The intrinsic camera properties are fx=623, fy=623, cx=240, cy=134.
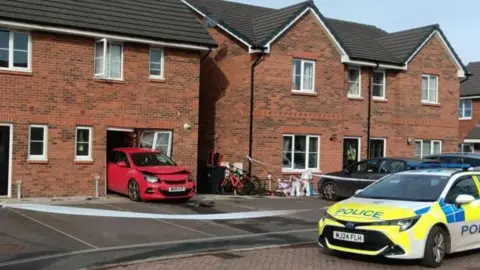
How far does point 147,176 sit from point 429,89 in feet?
51.2

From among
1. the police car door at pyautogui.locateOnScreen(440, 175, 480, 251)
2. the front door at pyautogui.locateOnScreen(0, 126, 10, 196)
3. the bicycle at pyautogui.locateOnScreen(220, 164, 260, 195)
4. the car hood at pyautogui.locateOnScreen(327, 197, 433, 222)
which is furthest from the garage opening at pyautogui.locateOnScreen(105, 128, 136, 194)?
the police car door at pyautogui.locateOnScreen(440, 175, 480, 251)

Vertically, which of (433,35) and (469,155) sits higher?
(433,35)

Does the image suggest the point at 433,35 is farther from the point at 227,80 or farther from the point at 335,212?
the point at 335,212

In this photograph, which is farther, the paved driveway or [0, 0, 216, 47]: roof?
[0, 0, 216, 47]: roof

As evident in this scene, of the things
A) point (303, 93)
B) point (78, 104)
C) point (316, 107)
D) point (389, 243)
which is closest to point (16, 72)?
point (78, 104)

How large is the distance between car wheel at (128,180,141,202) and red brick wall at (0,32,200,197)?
1.63 meters

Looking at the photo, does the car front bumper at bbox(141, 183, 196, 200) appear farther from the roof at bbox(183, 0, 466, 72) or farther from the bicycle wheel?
the roof at bbox(183, 0, 466, 72)

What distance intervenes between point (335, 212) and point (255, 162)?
12.0m

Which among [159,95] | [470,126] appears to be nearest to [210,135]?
[159,95]

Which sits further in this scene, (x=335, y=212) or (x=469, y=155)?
(x=469, y=155)

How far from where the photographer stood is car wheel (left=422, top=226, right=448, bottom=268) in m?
9.27

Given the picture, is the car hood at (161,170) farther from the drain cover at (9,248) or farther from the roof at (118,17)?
the drain cover at (9,248)

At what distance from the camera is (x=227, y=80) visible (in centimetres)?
2308

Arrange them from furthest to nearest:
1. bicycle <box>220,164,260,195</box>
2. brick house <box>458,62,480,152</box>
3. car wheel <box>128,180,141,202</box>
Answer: brick house <box>458,62,480,152</box> < bicycle <box>220,164,260,195</box> < car wheel <box>128,180,141,202</box>
